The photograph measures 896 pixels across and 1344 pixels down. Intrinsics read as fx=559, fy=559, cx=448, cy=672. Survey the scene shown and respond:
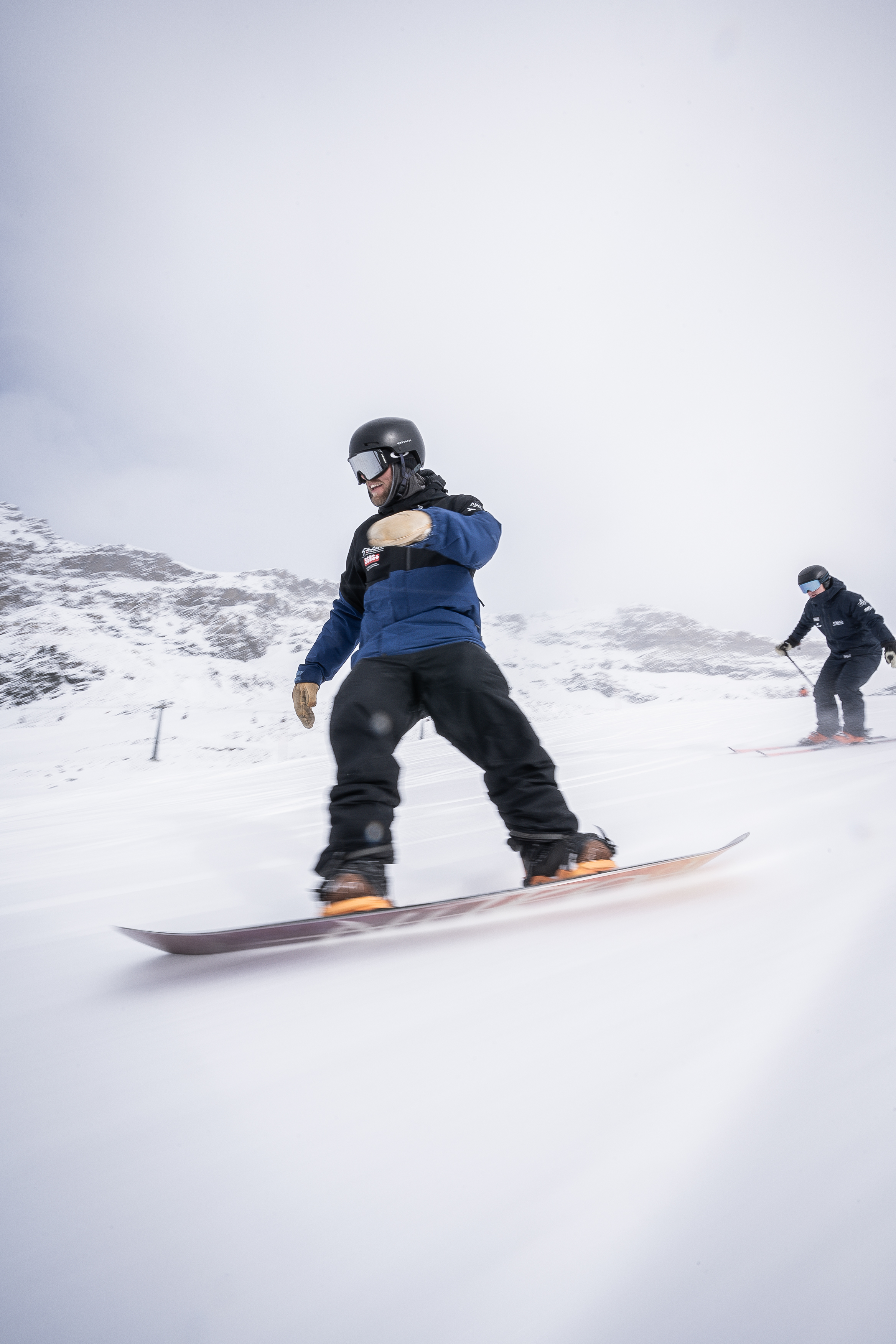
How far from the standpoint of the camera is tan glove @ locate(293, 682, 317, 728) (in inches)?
85.0

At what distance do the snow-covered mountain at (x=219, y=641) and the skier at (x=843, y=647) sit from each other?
675mm

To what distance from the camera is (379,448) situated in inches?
82.7

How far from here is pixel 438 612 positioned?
1.91m

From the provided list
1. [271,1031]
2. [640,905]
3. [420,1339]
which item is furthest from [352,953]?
[420,1339]

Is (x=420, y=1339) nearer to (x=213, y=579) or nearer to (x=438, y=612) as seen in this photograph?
(x=438, y=612)

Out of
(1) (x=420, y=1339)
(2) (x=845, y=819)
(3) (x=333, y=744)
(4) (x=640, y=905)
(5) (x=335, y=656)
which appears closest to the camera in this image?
(1) (x=420, y=1339)

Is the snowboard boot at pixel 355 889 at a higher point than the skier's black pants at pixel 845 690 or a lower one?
lower

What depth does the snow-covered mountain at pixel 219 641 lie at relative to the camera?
43.7 meters

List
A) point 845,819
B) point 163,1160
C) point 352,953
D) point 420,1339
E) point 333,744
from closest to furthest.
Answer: point 420,1339 < point 163,1160 < point 352,953 < point 333,744 < point 845,819

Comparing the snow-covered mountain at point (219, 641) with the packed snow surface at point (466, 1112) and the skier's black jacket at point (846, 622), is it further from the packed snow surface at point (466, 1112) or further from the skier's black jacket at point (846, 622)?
the packed snow surface at point (466, 1112)

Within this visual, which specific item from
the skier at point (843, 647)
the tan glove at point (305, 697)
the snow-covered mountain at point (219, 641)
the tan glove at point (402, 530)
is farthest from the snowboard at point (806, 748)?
the tan glove at point (402, 530)

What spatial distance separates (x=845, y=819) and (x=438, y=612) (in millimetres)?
1781

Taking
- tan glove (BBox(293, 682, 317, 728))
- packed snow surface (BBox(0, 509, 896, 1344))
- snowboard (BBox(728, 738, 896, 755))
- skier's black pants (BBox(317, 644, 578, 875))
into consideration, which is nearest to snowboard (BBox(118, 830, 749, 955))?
packed snow surface (BBox(0, 509, 896, 1344))

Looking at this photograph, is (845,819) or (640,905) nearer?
(640,905)
